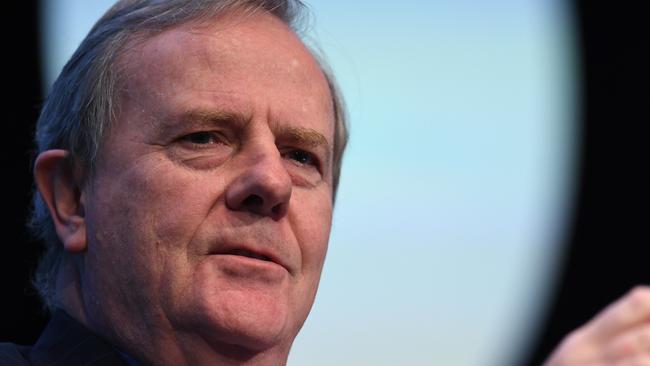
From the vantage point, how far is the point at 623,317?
3.67ft

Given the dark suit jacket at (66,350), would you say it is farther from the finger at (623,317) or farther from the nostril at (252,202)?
the finger at (623,317)

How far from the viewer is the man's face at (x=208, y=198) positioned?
65.8 inches

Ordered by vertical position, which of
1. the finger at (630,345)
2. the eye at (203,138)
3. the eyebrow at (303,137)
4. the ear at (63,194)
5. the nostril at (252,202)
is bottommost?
the ear at (63,194)

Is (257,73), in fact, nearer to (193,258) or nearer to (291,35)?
(291,35)

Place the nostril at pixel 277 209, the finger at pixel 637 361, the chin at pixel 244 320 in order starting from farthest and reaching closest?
the nostril at pixel 277 209, the chin at pixel 244 320, the finger at pixel 637 361

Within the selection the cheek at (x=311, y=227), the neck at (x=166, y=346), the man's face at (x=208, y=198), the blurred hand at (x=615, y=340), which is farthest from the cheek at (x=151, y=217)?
the blurred hand at (x=615, y=340)

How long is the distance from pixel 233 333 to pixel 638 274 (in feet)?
4.43

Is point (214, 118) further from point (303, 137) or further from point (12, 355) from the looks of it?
point (12, 355)

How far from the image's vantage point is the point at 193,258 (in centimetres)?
168

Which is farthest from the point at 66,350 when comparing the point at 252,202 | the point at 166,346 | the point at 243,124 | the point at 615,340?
the point at 615,340

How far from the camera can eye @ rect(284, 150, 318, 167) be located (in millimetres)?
1915

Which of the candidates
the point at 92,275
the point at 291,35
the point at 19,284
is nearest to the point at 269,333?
the point at 92,275

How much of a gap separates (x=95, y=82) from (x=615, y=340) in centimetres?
124

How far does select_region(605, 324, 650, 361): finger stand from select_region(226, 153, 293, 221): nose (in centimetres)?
77
